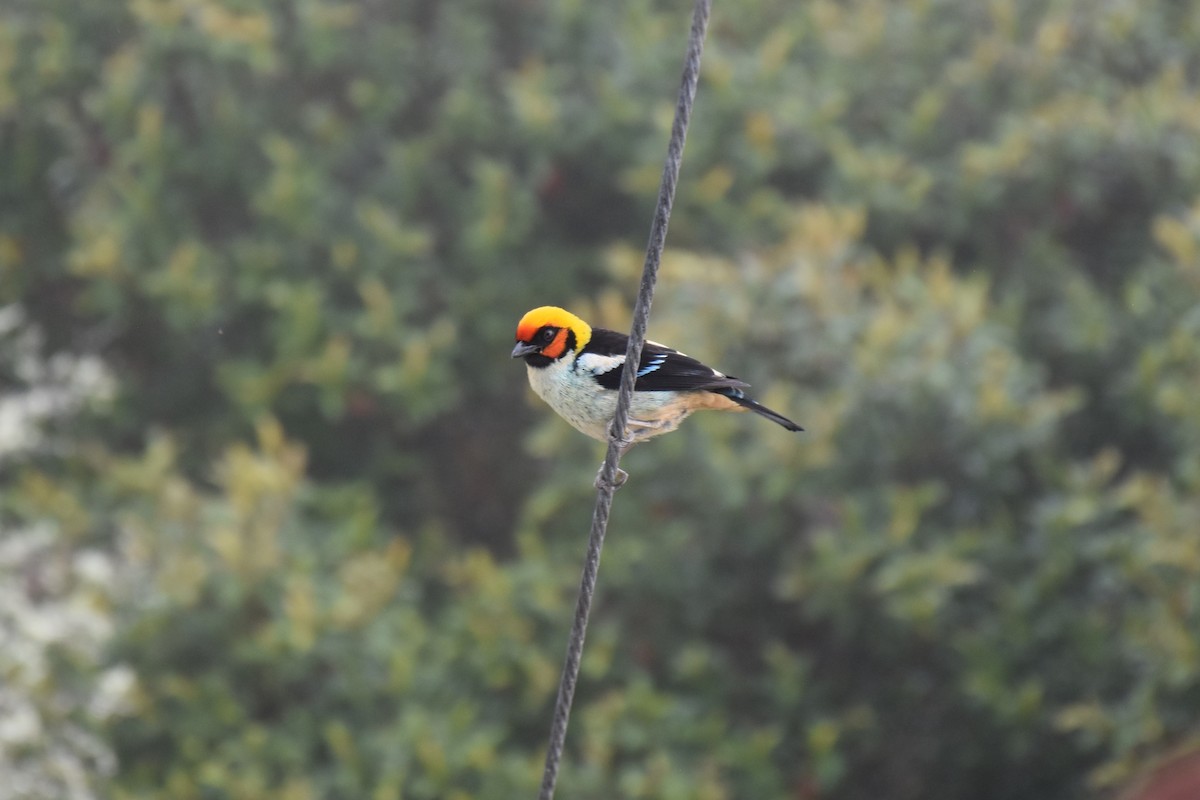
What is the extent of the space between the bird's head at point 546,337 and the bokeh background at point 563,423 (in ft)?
7.72

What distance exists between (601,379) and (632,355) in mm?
1205

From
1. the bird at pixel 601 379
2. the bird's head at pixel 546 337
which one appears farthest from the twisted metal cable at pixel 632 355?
the bird's head at pixel 546 337

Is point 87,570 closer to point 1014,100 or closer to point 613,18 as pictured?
point 613,18

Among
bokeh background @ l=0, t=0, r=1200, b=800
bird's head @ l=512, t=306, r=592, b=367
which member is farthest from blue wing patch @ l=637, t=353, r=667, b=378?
bokeh background @ l=0, t=0, r=1200, b=800

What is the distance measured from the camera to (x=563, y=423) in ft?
23.9

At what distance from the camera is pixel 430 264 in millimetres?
8492

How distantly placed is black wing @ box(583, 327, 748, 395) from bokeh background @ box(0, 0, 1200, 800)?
2157 mm

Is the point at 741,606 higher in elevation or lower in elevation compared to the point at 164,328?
lower

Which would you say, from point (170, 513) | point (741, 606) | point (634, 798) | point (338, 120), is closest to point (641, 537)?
point (741, 606)

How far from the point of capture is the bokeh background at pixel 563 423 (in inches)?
257

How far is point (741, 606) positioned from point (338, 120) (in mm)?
3887

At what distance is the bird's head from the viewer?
14.4 feet

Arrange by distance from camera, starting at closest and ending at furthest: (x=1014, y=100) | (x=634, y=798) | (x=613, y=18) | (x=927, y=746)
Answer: (x=634, y=798) → (x=927, y=746) → (x=1014, y=100) → (x=613, y=18)

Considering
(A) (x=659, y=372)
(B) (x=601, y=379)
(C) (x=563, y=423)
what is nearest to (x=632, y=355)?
(B) (x=601, y=379)
